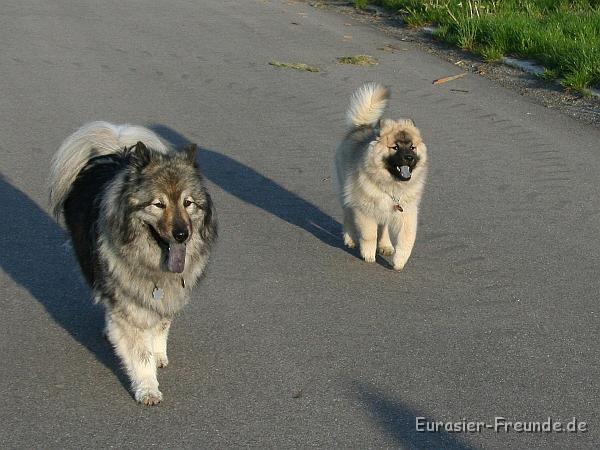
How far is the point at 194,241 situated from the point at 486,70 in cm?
873

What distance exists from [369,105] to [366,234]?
1.37m

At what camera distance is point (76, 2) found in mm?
18938

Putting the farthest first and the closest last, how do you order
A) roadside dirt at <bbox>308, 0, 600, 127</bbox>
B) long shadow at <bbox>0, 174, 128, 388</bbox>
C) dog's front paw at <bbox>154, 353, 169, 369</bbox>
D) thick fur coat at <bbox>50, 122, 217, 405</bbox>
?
roadside dirt at <bbox>308, 0, 600, 127</bbox>, long shadow at <bbox>0, 174, 128, 388</bbox>, dog's front paw at <bbox>154, 353, 169, 369</bbox>, thick fur coat at <bbox>50, 122, 217, 405</bbox>

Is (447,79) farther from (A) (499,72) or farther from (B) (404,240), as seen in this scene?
(B) (404,240)

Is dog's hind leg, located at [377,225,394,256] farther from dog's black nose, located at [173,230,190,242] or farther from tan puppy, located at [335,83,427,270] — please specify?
dog's black nose, located at [173,230,190,242]

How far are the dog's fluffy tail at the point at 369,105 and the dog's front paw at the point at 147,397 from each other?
374 centimetres

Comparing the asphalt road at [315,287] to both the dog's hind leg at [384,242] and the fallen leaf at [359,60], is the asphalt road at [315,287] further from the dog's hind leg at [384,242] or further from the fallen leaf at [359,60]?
the fallen leaf at [359,60]

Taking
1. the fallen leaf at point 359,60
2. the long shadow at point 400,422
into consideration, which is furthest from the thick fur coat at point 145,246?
the fallen leaf at point 359,60

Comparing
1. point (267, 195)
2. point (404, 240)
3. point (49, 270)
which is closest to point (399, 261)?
point (404, 240)

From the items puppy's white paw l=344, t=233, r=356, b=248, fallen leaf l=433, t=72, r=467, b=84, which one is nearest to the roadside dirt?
fallen leaf l=433, t=72, r=467, b=84

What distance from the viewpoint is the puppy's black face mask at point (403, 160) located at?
7.25 meters

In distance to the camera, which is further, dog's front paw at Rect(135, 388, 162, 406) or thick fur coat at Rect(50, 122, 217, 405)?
dog's front paw at Rect(135, 388, 162, 406)

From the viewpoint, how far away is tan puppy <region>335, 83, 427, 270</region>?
7219mm

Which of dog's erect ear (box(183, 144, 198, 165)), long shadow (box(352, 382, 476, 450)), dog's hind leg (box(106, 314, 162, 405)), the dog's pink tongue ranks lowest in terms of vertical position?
dog's hind leg (box(106, 314, 162, 405))
